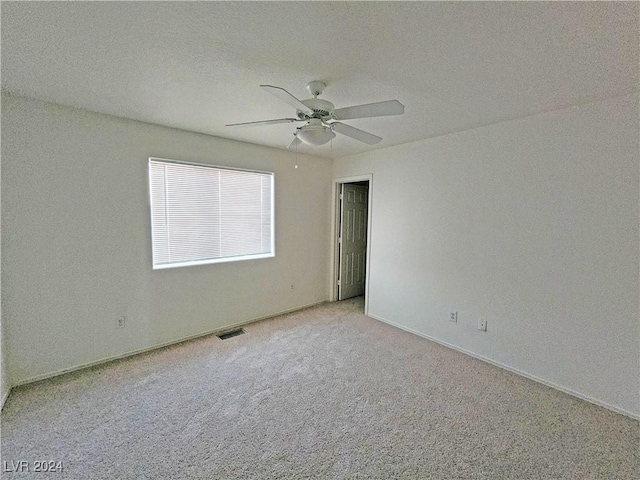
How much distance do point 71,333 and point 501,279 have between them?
13.5 ft

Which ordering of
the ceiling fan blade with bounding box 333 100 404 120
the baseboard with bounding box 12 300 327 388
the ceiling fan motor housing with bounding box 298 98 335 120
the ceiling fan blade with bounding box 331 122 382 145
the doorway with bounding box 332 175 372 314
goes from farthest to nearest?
1. the doorway with bounding box 332 175 372 314
2. the baseboard with bounding box 12 300 327 388
3. the ceiling fan blade with bounding box 331 122 382 145
4. the ceiling fan motor housing with bounding box 298 98 335 120
5. the ceiling fan blade with bounding box 333 100 404 120

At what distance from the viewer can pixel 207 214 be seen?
345 centimetres

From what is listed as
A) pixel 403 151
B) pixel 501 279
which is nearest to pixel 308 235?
pixel 403 151

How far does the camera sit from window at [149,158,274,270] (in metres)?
3.09

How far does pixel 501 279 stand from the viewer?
2779mm

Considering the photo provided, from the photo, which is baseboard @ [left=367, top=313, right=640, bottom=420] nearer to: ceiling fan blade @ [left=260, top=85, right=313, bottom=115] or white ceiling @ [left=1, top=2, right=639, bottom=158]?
white ceiling @ [left=1, top=2, right=639, bottom=158]

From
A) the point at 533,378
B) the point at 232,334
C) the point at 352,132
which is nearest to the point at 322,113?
the point at 352,132

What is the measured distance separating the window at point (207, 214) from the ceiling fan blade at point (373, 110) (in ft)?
7.07

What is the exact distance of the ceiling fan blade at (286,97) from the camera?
1.48 meters

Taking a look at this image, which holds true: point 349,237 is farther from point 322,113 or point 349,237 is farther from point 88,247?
point 88,247

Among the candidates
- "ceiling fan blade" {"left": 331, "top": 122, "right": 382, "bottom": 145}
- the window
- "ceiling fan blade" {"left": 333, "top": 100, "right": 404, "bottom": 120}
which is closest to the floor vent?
the window

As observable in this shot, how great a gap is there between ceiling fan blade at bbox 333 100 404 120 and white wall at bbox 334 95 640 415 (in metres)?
1.68

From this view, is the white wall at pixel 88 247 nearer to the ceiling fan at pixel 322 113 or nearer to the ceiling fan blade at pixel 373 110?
the ceiling fan at pixel 322 113

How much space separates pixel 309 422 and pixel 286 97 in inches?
85.1
